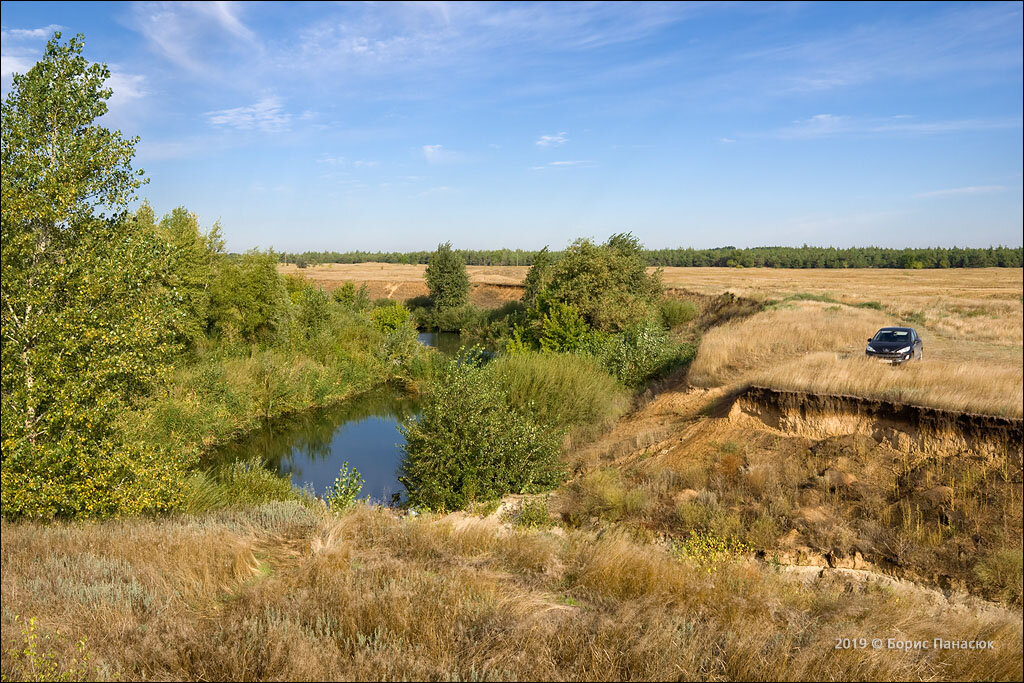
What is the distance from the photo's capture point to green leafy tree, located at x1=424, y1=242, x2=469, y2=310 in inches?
2288

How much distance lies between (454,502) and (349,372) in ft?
60.8

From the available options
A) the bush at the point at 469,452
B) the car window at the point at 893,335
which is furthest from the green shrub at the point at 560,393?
the car window at the point at 893,335

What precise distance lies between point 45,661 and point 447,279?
54.5 meters

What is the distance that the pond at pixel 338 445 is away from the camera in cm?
1902

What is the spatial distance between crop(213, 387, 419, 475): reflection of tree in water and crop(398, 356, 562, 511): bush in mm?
6296

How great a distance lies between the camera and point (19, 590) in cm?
596

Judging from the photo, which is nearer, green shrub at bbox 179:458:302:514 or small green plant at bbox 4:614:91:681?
small green plant at bbox 4:614:91:681

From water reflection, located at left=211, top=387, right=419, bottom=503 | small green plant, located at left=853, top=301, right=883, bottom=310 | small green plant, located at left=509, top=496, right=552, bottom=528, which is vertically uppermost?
small green plant, located at left=853, top=301, right=883, bottom=310

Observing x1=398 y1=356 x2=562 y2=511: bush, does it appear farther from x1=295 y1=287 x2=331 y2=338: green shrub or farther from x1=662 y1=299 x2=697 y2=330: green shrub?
x1=662 y1=299 x2=697 y2=330: green shrub

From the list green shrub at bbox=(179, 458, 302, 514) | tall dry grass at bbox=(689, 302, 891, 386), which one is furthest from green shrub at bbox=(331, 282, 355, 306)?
green shrub at bbox=(179, 458, 302, 514)

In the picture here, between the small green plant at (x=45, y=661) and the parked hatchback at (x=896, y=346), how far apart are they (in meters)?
20.0

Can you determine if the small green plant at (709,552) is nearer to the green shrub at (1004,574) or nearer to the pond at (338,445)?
the green shrub at (1004,574)

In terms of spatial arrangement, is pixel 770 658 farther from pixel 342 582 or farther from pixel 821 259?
pixel 821 259

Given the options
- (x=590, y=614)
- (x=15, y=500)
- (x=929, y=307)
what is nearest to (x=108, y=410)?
(x=15, y=500)
